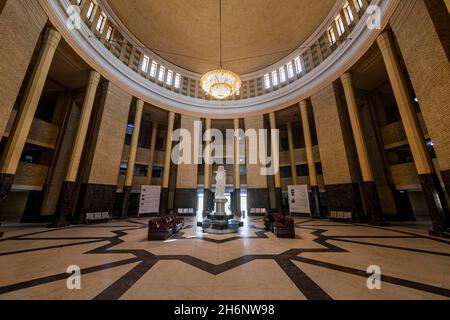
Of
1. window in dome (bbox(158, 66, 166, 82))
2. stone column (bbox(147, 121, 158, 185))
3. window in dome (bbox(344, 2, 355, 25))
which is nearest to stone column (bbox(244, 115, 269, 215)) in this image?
window in dome (bbox(344, 2, 355, 25))

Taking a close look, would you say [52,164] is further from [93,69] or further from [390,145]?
[390,145]

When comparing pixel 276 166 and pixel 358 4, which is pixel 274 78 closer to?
pixel 358 4

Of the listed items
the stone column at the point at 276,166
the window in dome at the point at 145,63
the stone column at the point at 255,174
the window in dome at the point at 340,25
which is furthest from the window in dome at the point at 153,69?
the window in dome at the point at 340,25

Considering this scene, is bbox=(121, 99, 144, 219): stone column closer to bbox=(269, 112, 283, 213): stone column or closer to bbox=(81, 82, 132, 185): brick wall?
bbox=(81, 82, 132, 185): brick wall

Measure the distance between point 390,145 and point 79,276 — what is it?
14.3 metres

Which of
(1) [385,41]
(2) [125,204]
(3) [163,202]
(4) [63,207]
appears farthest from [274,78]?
(4) [63,207]

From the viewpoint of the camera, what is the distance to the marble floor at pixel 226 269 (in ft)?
7.82

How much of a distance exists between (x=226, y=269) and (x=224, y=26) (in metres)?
13.9

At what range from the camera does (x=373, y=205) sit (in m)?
8.64

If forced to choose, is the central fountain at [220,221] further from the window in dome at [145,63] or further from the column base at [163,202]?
the window in dome at [145,63]

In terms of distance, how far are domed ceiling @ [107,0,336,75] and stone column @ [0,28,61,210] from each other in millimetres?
5642

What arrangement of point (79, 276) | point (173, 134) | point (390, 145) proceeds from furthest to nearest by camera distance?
point (173, 134), point (390, 145), point (79, 276)

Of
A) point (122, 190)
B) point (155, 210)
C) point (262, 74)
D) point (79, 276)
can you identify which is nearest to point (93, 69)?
point (122, 190)
